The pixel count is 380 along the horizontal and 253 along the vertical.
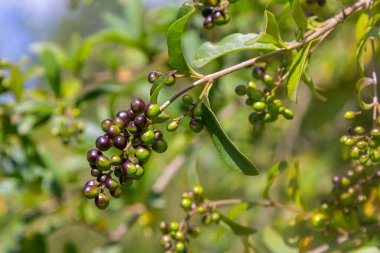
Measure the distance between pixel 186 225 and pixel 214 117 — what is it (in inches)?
16.5

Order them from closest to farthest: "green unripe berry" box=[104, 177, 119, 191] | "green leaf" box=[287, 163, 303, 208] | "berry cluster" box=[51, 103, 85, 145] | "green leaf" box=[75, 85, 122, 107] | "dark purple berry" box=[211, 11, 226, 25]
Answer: "green unripe berry" box=[104, 177, 119, 191]
"dark purple berry" box=[211, 11, 226, 25]
"green leaf" box=[287, 163, 303, 208]
"berry cluster" box=[51, 103, 85, 145]
"green leaf" box=[75, 85, 122, 107]

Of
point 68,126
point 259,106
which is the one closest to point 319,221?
point 259,106

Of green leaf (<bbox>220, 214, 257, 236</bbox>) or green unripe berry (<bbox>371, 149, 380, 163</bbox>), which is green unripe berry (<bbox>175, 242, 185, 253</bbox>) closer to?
green leaf (<bbox>220, 214, 257, 236</bbox>)

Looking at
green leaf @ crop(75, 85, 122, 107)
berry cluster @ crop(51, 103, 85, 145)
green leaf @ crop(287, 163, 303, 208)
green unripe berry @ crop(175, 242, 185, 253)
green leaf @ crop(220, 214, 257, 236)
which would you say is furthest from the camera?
green leaf @ crop(75, 85, 122, 107)

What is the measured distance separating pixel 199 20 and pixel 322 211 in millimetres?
1022

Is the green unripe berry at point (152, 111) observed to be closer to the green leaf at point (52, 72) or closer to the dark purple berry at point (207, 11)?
the dark purple berry at point (207, 11)

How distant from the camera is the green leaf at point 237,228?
4.86ft

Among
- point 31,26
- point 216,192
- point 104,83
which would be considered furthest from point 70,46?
point 31,26

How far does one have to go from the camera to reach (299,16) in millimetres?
1214

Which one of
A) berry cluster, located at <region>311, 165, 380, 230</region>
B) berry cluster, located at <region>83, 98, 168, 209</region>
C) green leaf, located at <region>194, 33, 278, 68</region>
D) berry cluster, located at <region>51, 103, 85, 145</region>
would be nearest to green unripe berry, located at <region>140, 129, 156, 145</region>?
berry cluster, located at <region>83, 98, 168, 209</region>

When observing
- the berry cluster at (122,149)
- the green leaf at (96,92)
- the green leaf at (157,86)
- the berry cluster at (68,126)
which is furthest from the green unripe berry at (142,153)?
the green leaf at (96,92)

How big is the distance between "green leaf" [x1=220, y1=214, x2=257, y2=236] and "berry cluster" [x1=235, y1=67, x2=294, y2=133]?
309mm

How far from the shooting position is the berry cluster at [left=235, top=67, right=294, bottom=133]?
4.03 feet

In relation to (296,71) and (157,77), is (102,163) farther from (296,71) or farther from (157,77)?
(296,71)
